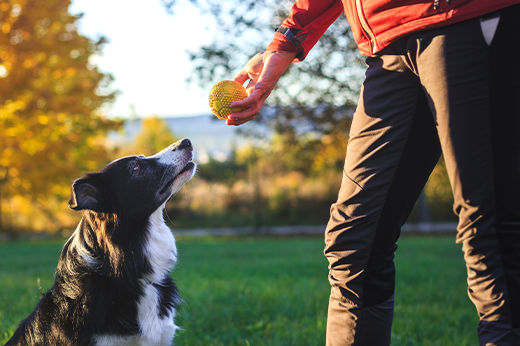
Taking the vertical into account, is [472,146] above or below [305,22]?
below

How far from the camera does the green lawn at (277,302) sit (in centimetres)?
357

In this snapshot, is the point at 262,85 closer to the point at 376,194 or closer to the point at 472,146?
the point at 376,194

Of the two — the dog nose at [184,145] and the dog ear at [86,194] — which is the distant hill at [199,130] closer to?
the dog nose at [184,145]

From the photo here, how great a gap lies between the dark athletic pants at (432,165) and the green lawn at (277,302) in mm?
1555

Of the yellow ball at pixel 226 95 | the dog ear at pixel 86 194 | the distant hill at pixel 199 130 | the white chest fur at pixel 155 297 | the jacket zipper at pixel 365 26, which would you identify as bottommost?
the white chest fur at pixel 155 297

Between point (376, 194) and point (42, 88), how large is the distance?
12.3 m

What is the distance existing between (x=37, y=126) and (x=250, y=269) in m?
8.10

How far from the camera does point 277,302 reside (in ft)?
15.1

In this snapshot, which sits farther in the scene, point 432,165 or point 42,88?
point 42,88

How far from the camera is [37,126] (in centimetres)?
1273

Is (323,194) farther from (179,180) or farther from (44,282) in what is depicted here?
(179,180)

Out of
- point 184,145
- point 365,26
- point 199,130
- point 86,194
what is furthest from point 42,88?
point 199,130

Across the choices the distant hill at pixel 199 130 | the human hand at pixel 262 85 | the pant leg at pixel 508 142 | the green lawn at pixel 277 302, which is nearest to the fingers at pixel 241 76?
the human hand at pixel 262 85

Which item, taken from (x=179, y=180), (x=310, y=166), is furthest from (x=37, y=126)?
(x=179, y=180)
